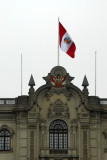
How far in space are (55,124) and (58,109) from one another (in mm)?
1720

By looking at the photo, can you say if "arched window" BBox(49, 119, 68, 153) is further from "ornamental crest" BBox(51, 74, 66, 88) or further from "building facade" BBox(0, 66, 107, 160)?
"ornamental crest" BBox(51, 74, 66, 88)

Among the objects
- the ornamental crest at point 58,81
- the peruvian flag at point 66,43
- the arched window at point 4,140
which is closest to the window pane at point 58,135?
the ornamental crest at point 58,81

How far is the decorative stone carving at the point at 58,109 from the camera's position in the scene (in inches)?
2210

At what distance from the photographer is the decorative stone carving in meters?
56.1

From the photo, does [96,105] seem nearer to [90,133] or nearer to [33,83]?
[90,133]

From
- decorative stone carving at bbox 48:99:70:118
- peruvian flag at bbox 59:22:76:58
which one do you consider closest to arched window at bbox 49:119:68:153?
decorative stone carving at bbox 48:99:70:118

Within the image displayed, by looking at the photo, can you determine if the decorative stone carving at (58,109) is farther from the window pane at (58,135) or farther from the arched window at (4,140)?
the arched window at (4,140)

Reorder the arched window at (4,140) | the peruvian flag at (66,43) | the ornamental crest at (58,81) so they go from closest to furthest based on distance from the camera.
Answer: the arched window at (4,140) < the ornamental crest at (58,81) < the peruvian flag at (66,43)

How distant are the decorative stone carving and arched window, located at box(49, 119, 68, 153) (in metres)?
0.82

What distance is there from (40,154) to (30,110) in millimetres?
4984

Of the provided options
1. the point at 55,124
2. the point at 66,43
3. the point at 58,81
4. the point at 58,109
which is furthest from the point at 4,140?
the point at 66,43

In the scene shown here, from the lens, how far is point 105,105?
188 feet

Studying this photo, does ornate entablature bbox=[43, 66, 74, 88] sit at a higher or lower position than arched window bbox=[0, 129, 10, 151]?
higher

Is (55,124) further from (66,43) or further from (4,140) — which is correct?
(66,43)
